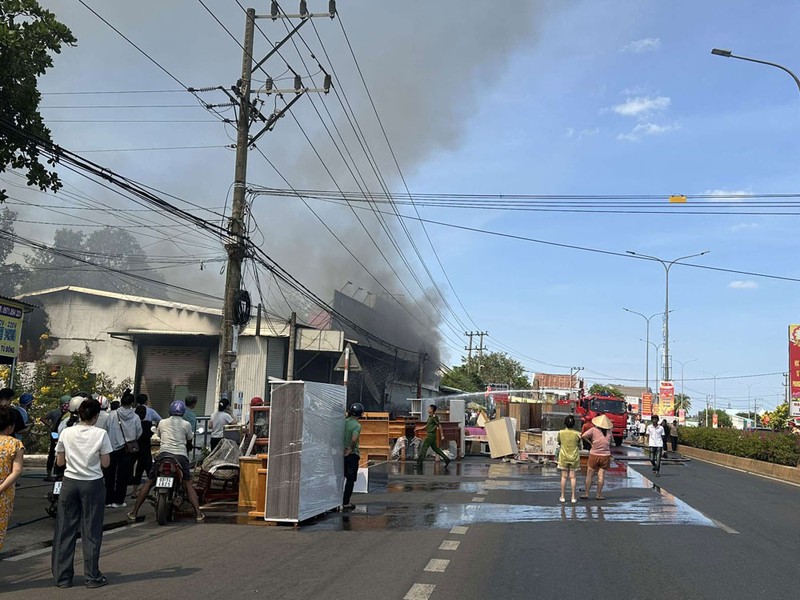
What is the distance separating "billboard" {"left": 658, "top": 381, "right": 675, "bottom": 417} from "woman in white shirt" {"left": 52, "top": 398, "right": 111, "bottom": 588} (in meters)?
37.0

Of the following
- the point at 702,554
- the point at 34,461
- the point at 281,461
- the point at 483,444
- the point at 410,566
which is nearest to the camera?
the point at 410,566

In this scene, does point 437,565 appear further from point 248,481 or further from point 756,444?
point 756,444

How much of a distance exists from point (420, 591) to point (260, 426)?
7.33m

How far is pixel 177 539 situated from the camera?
8.61 meters

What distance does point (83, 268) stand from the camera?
48.4 m

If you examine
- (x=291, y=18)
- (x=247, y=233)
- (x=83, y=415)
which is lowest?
(x=83, y=415)

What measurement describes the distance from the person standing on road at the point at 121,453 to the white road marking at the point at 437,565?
5.57 metres

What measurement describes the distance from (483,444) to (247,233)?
38.9 feet

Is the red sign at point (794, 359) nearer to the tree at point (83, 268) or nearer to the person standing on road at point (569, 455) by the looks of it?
the person standing on road at point (569, 455)

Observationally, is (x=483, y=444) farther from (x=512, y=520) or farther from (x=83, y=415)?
(x=83, y=415)

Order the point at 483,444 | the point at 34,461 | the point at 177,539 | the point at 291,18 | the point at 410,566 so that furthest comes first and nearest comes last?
the point at 483,444, the point at 291,18, the point at 34,461, the point at 177,539, the point at 410,566

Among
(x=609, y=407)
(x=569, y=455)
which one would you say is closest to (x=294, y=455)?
(x=569, y=455)

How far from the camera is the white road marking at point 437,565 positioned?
6.97m

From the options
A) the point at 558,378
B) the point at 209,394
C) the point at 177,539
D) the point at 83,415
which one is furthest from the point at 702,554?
the point at 558,378
